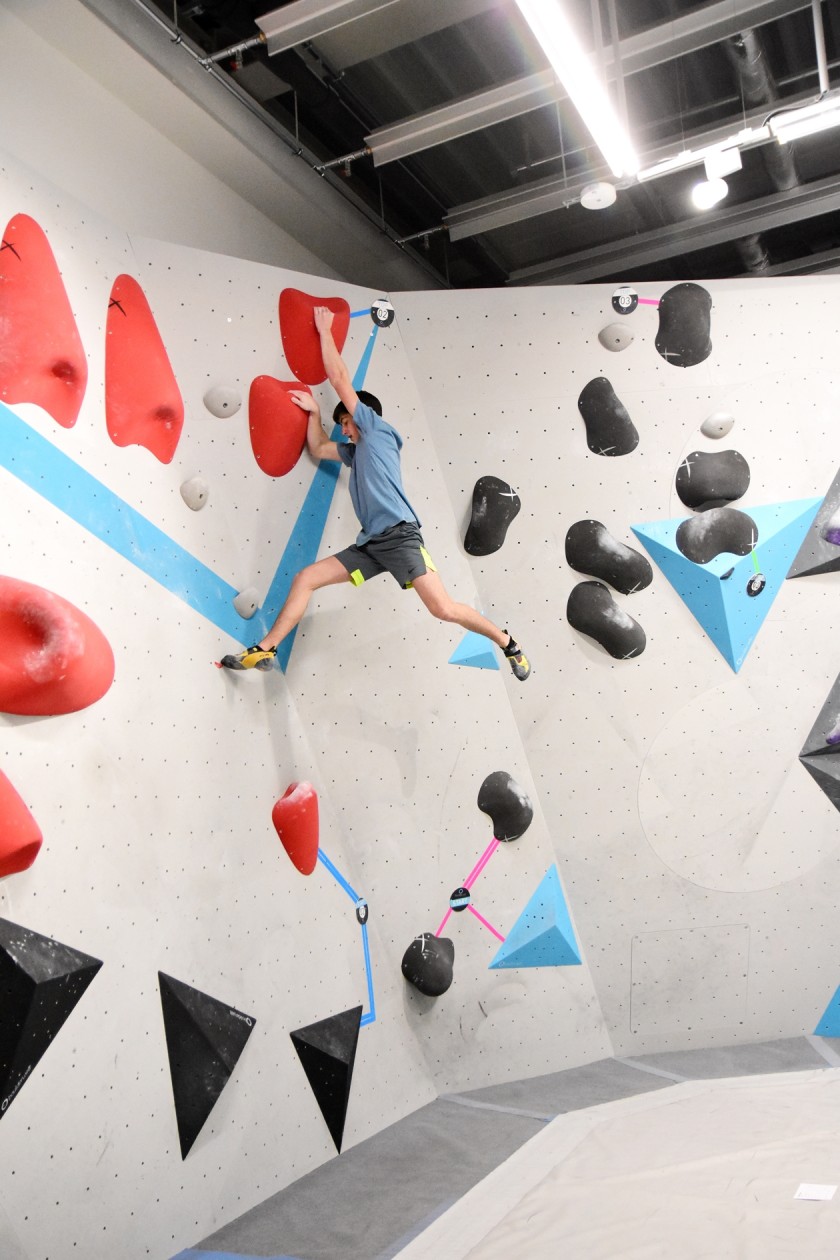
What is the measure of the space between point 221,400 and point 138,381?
1.02 ft

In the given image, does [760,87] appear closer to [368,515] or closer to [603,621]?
[603,621]

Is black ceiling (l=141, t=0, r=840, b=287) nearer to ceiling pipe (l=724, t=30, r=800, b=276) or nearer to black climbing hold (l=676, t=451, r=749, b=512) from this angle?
Result: ceiling pipe (l=724, t=30, r=800, b=276)

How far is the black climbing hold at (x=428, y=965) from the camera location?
3.53 meters

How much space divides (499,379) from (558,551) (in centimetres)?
74

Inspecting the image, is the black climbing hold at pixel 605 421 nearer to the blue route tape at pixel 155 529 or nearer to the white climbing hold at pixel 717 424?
the white climbing hold at pixel 717 424

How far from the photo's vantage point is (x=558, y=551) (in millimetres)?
3939

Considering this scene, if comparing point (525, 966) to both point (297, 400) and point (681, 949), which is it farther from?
point (297, 400)

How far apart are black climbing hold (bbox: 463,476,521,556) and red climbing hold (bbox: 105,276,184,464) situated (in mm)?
1305

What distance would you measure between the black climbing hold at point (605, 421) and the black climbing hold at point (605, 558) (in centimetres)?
32

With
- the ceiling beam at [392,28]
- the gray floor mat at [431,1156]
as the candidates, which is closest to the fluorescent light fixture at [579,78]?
the ceiling beam at [392,28]

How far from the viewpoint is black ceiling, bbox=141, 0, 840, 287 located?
3.79 m

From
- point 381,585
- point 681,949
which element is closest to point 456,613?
point 381,585

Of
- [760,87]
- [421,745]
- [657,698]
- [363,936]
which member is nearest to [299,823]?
[363,936]

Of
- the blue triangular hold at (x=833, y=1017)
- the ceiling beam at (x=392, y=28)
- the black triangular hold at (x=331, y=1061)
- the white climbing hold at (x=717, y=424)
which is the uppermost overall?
the ceiling beam at (x=392, y=28)
